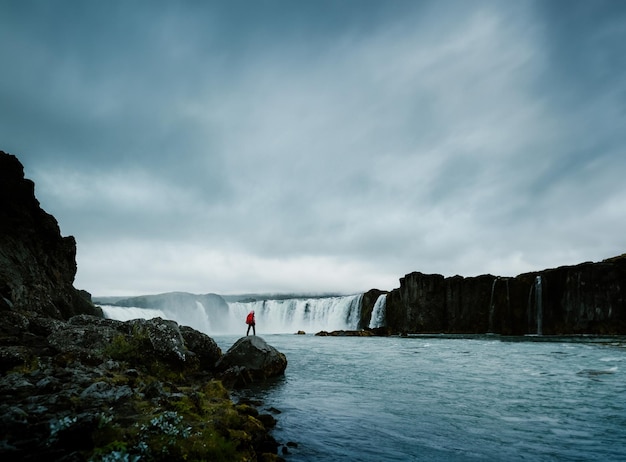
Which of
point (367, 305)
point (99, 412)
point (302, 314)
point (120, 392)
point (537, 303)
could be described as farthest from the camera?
point (302, 314)

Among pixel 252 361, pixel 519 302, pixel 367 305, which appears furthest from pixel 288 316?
pixel 252 361

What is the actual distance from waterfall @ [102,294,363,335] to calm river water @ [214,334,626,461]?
77.3m

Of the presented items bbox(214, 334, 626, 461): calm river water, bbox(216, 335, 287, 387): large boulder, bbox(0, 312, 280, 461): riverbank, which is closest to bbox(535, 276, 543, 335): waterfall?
bbox(214, 334, 626, 461): calm river water

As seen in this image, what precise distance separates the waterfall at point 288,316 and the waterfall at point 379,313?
3828mm

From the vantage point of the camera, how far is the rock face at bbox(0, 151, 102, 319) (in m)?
24.5

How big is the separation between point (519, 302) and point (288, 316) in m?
56.8

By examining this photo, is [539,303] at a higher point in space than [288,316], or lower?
higher

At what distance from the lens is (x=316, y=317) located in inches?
4031

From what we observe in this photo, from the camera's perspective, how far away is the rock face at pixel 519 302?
6494 cm

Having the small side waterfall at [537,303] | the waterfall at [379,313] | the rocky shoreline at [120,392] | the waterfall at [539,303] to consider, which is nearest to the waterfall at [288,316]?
the waterfall at [379,313]

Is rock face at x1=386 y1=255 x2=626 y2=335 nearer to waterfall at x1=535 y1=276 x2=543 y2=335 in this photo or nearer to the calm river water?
waterfall at x1=535 y1=276 x2=543 y2=335

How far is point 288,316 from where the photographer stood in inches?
4122

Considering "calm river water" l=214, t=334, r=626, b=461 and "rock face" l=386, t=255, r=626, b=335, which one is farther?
"rock face" l=386, t=255, r=626, b=335

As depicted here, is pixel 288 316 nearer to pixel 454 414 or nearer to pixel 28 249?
pixel 28 249
